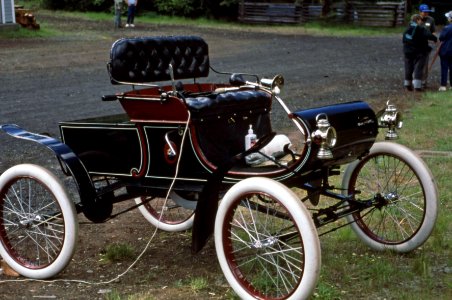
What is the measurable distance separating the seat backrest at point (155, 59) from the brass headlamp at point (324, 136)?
5.63ft

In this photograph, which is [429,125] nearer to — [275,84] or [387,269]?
[387,269]

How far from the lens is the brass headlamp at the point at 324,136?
4660 mm

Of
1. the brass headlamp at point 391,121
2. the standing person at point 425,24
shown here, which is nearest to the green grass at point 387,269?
the brass headlamp at point 391,121

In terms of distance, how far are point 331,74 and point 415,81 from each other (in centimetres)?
286

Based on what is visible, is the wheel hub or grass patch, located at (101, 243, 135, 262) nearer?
the wheel hub

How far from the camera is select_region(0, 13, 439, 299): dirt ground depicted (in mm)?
5285

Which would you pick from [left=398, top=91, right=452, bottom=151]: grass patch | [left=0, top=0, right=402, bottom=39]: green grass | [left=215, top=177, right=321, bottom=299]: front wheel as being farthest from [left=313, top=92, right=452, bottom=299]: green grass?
[left=0, top=0, right=402, bottom=39]: green grass

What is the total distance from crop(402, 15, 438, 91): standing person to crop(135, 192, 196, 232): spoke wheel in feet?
32.3

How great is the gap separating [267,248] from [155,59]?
6.44 feet

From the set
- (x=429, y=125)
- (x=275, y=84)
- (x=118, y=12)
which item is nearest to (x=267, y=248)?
(x=275, y=84)

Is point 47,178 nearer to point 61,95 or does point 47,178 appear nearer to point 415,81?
point 61,95

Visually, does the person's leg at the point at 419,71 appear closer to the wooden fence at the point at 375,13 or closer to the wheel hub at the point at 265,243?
the wheel hub at the point at 265,243

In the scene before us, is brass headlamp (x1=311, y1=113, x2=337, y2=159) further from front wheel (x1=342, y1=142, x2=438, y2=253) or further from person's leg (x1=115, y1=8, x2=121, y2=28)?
person's leg (x1=115, y1=8, x2=121, y2=28)

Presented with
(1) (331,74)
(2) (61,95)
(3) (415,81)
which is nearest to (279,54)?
(1) (331,74)
